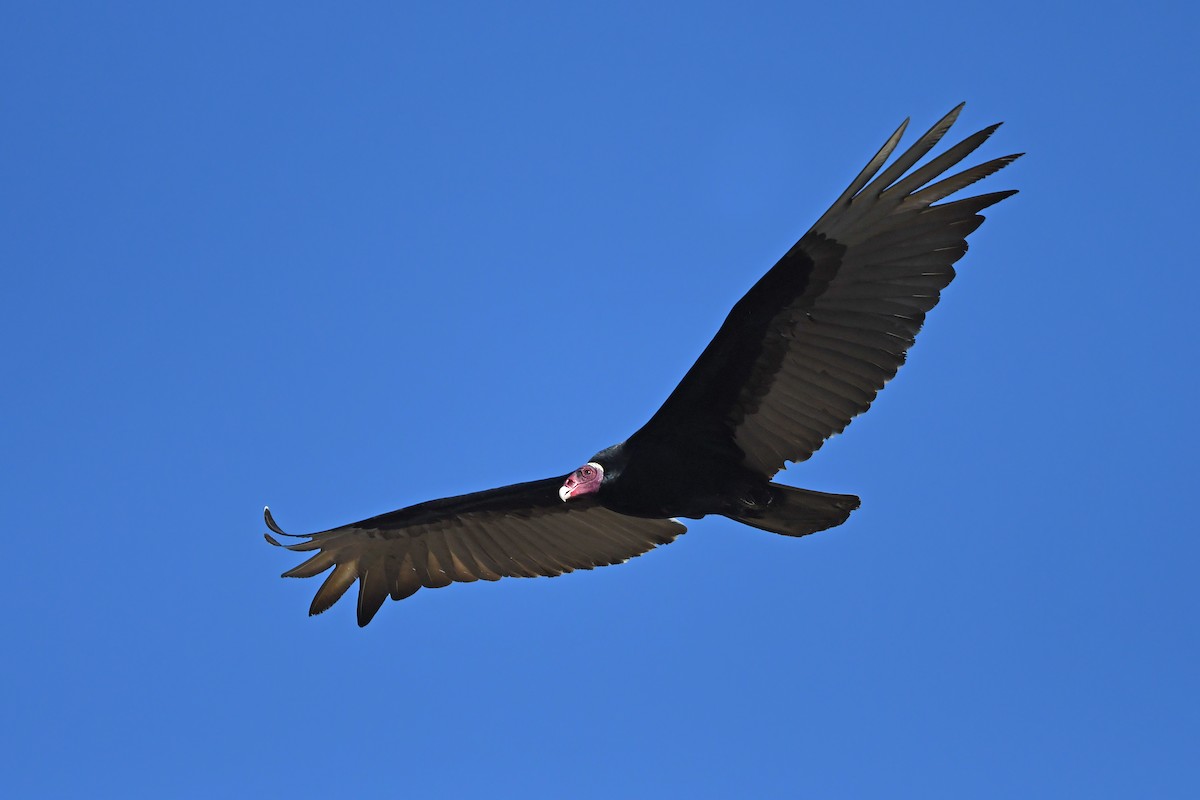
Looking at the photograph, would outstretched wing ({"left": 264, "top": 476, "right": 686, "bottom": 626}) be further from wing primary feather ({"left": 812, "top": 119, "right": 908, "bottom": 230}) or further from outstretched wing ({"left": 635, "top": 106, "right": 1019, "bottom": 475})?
wing primary feather ({"left": 812, "top": 119, "right": 908, "bottom": 230})

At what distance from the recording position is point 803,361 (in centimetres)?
728

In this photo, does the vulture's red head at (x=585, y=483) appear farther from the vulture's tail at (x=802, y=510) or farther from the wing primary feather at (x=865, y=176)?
the wing primary feather at (x=865, y=176)

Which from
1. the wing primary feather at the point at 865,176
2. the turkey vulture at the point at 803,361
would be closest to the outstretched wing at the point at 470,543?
the turkey vulture at the point at 803,361

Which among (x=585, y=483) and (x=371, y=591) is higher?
(x=371, y=591)

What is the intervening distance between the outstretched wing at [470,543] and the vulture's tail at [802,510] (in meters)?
1.19

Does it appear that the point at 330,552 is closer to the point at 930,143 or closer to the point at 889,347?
the point at 889,347

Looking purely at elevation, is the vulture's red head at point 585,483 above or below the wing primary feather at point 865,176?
below

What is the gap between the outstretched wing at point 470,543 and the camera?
8.77 meters

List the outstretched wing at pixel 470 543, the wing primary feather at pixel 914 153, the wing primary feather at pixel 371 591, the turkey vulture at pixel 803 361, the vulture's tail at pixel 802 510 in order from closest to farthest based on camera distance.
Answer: the wing primary feather at pixel 914 153 → the turkey vulture at pixel 803 361 → the vulture's tail at pixel 802 510 → the outstretched wing at pixel 470 543 → the wing primary feather at pixel 371 591

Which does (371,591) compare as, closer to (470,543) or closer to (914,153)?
(470,543)

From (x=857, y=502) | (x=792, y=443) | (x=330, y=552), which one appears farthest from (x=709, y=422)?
(x=330, y=552)

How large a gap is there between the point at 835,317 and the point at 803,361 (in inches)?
12.4

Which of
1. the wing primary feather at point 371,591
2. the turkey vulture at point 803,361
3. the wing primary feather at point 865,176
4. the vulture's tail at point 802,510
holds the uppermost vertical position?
the wing primary feather at point 371,591

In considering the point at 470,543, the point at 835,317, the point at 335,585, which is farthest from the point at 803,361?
the point at 335,585
